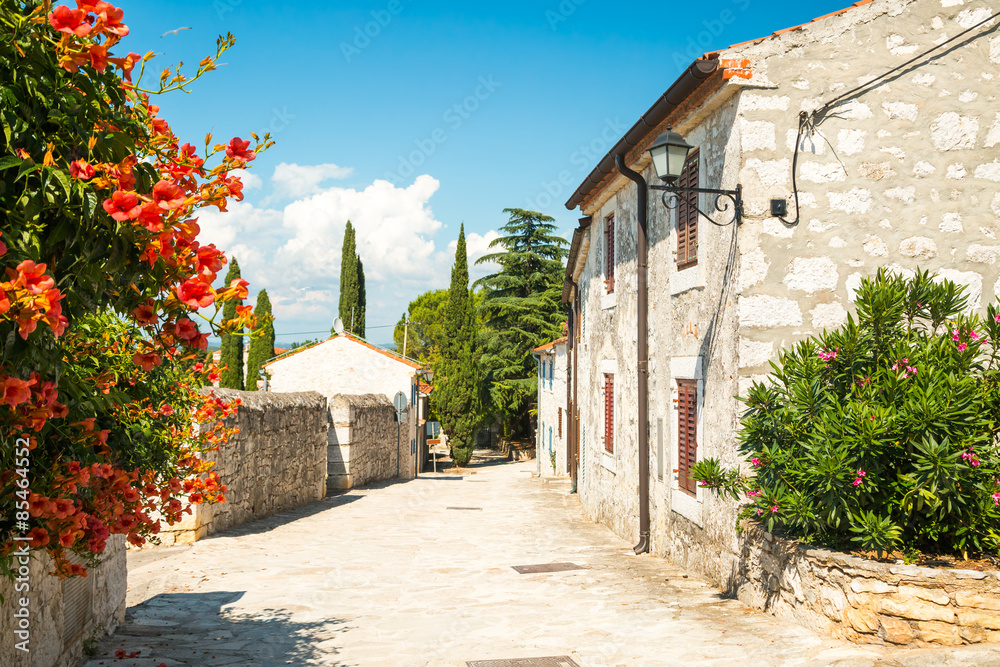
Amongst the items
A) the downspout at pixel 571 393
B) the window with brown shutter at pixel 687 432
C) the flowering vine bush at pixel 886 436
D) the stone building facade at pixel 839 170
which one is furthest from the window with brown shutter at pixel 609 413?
the downspout at pixel 571 393

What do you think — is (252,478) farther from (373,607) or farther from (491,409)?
(491,409)

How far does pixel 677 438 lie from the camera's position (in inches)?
332

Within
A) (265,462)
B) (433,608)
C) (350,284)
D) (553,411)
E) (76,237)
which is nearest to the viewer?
(76,237)

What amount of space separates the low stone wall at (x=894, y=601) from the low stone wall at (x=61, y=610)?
16.3ft

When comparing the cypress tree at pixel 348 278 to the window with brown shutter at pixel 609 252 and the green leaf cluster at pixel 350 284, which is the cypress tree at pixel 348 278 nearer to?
the green leaf cluster at pixel 350 284

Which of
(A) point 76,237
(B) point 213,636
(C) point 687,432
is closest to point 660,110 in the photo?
(C) point 687,432

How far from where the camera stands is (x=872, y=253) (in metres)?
6.71

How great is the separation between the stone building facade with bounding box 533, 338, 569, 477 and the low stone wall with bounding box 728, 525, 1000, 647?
16.8m

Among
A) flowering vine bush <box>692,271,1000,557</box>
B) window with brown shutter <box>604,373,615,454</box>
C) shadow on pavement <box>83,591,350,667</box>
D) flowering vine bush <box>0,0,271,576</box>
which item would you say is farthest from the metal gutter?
shadow on pavement <box>83,591,350,667</box>

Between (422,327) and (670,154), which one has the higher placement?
(422,327)

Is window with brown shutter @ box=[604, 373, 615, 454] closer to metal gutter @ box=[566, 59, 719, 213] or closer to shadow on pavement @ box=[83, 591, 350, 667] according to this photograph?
metal gutter @ box=[566, 59, 719, 213]

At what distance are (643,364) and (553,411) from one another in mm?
16411

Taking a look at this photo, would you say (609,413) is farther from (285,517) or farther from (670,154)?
(670,154)

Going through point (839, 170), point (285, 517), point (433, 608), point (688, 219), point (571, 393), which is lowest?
point (285, 517)
